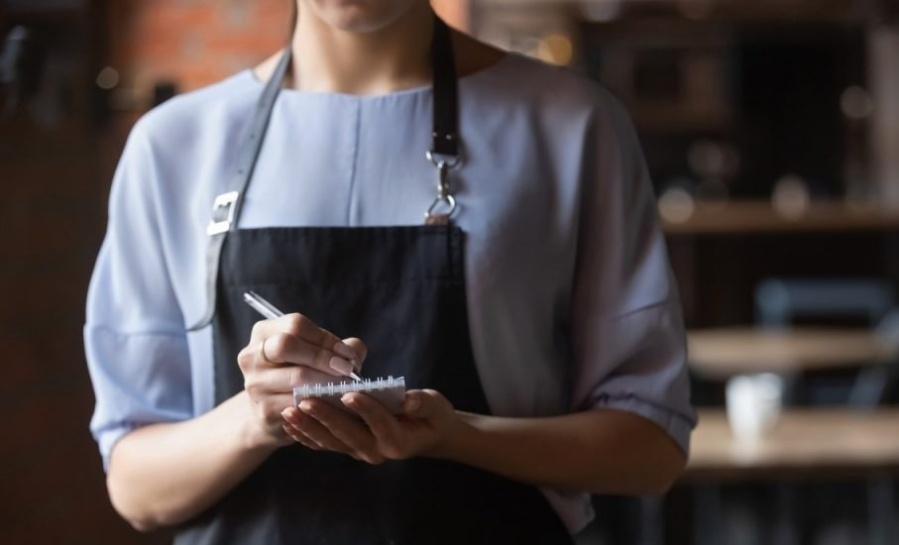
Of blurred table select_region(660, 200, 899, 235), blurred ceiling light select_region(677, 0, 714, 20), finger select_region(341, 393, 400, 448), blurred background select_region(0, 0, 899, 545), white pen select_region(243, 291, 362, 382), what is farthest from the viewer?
blurred ceiling light select_region(677, 0, 714, 20)

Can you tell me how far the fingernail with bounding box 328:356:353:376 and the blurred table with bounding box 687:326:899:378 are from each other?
9.69 ft

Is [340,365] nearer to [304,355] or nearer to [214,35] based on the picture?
[304,355]

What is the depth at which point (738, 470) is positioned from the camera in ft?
8.05

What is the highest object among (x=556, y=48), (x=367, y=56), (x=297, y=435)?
(x=556, y=48)

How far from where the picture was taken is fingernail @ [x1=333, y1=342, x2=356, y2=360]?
0.86m

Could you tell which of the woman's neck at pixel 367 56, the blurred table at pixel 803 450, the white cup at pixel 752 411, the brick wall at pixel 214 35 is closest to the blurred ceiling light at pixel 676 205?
the brick wall at pixel 214 35

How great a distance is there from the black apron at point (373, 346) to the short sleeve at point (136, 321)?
7 cm

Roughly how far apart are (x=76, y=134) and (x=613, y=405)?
657 millimetres

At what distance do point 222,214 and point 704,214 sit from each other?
4.36 m

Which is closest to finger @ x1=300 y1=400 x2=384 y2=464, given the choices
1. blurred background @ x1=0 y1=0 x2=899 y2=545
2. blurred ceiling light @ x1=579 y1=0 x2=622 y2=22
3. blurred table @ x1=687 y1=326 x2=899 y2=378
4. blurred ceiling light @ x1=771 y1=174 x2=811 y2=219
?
blurred background @ x1=0 y1=0 x2=899 y2=545

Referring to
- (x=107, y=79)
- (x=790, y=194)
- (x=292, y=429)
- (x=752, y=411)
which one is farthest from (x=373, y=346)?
(x=790, y=194)

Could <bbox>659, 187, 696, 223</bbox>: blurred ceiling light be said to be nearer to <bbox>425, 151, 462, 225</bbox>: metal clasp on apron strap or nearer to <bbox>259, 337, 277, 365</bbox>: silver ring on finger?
<bbox>425, 151, 462, 225</bbox>: metal clasp on apron strap

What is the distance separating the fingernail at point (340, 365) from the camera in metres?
0.85

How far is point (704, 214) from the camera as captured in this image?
523 centimetres
